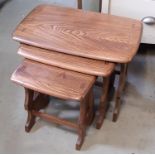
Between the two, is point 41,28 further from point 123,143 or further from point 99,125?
point 123,143

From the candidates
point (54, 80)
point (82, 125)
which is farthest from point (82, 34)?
point (82, 125)

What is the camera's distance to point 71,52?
3.80 ft

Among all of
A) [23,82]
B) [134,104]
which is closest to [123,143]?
[134,104]

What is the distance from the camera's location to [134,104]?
1.58 m

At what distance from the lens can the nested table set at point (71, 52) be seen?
1129mm

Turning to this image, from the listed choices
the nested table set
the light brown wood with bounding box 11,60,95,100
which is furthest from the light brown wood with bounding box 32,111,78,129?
the light brown wood with bounding box 11,60,95,100

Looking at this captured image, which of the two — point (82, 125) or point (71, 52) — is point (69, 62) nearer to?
point (71, 52)

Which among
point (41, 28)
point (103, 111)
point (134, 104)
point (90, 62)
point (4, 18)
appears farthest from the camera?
point (4, 18)

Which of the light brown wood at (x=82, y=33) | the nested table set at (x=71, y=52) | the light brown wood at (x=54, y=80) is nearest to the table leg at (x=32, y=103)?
the nested table set at (x=71, y=52)

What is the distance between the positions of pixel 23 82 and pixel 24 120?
15.6 inches

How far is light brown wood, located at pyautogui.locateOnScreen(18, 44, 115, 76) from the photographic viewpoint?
1.13m

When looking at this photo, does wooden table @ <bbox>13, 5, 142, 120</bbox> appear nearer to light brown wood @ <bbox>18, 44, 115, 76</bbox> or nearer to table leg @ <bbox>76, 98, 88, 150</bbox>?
light brown wood @ <bbox>18, 44, 115, 76</bbox>

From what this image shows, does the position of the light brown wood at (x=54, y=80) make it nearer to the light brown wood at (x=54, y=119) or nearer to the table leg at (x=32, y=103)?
the table leg at (x=32, y=103)

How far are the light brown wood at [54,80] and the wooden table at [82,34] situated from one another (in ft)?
0.30
